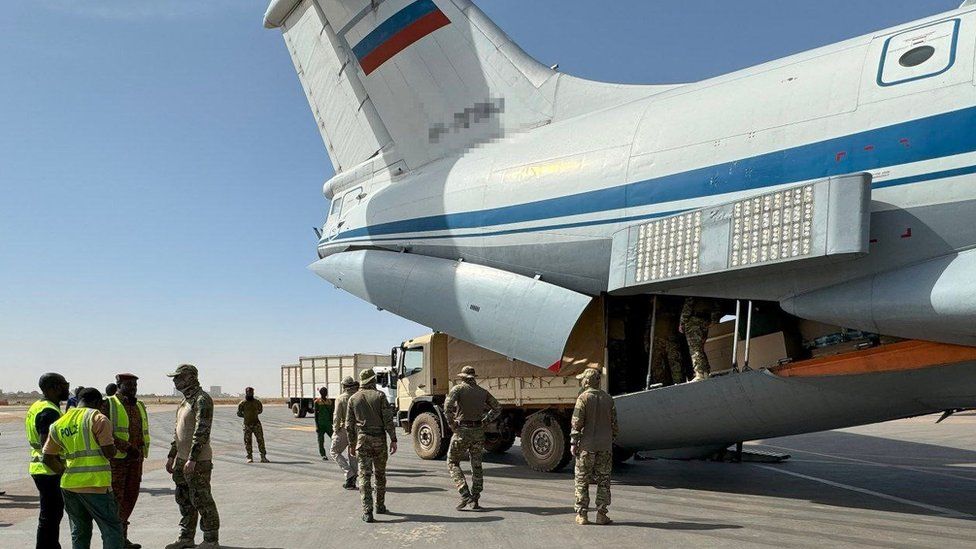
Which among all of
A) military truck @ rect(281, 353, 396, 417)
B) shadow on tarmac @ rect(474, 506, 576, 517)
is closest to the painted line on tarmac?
shadow on tarmac @ rect(474, 506, 576, 517)

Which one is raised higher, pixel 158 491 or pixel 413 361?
pixel 413 361

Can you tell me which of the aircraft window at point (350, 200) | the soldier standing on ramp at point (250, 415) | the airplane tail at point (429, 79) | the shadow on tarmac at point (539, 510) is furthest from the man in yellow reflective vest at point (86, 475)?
the aircraft window at point (350, 200)

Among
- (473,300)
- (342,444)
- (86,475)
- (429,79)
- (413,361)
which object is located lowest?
(342,444)

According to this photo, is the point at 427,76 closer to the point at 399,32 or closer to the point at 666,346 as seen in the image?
the point at 399,32

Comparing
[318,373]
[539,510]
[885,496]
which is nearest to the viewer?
[539,510]

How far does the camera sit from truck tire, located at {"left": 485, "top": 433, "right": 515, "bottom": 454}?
13992 millimetres

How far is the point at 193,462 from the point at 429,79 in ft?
29.8

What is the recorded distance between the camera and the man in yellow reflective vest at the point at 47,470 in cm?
624

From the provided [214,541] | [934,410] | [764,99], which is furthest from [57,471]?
[934,410]

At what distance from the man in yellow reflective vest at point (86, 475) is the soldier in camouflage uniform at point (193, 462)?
94 centimetres

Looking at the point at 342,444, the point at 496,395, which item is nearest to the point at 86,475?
the point at 342,444

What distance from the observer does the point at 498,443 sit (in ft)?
47.7

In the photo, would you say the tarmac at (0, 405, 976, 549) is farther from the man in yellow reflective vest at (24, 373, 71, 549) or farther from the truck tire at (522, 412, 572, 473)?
the man in yellow reflective vest at (24, 373, 71, 549)

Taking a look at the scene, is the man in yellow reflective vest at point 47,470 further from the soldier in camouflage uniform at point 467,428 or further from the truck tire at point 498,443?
the truck tire at point 498,443
